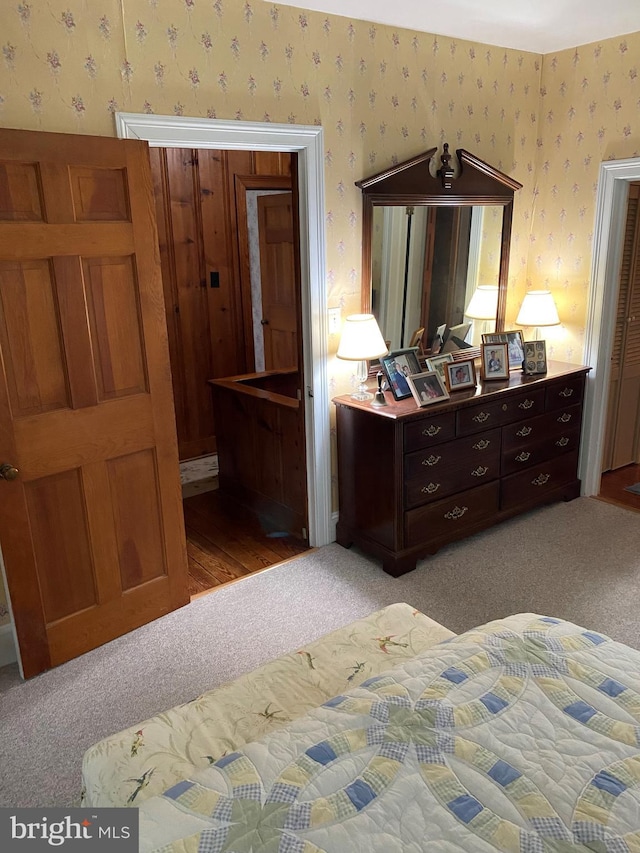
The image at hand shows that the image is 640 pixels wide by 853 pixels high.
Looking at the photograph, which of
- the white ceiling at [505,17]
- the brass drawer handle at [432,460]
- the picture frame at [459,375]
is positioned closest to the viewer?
the white ceiling at [505,17]

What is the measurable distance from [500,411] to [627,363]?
1516 mm

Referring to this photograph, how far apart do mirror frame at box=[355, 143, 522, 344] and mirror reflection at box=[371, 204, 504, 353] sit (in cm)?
3

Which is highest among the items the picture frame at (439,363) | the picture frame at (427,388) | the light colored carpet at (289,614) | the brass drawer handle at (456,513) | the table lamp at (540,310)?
the table lamp at (540,310)

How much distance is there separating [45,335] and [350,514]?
1.84 meters

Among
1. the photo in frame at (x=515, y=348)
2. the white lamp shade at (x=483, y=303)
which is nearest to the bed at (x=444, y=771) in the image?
the photo in frame at (x=515, y=348)

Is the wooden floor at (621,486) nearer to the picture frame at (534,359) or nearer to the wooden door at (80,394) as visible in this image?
the picture frame at (534,359)

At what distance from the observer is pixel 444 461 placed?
3430 mm

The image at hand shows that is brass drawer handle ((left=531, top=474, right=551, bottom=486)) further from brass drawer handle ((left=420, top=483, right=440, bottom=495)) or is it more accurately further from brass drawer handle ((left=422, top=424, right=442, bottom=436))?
brass drawer handle ((left=422, top=424, right=442, bottom=436))

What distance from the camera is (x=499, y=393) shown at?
11.7 feet

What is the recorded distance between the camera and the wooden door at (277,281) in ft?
16.3

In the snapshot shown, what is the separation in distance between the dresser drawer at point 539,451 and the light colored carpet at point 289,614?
0.36 m

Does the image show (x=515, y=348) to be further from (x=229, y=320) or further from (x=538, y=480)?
(x=229, y=320)

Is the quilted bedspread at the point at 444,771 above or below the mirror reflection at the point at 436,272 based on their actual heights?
below

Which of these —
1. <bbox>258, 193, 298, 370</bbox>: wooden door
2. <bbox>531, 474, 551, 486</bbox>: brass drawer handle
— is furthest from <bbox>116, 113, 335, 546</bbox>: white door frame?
<bbox>258, 193, 298, 370</bbox>: wooden door
